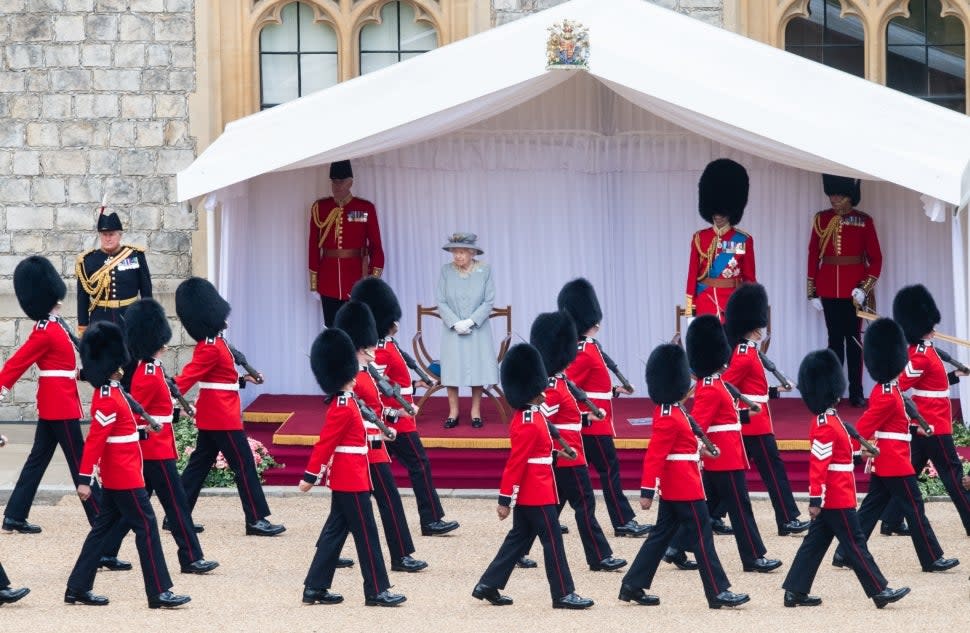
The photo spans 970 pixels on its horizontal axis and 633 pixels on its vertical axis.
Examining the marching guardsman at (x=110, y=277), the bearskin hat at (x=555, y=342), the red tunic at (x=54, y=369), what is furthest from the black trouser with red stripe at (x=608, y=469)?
the marching guardsman at (x=110, y=277)

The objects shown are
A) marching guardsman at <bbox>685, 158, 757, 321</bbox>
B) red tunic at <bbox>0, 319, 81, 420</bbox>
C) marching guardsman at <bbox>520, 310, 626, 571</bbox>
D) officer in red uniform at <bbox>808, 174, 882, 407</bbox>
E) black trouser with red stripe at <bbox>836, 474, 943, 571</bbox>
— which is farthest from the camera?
officer in red uniform at <bbox>808, 174, 882, 407</bbox>

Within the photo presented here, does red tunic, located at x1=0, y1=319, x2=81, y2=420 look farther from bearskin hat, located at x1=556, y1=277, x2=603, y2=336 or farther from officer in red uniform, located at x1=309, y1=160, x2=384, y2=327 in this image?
officer in red uniform, located at x1=309, y1=160, x2=384, y2=327

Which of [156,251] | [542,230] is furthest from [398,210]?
[156,251]

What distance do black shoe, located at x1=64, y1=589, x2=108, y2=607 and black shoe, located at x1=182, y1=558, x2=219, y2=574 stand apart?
711 millimetres

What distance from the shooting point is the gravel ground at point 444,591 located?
755 cm

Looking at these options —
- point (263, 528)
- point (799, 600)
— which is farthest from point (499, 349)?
point (799, 600)

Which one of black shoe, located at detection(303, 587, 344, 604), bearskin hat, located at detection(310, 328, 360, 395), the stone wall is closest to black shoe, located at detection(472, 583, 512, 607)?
black shoe, located at detection(303, 587, 344, 604)

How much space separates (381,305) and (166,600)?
2.24m

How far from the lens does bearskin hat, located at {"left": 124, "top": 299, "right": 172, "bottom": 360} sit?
8454mm

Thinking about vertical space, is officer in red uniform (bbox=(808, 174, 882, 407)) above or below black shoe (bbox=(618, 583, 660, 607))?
above

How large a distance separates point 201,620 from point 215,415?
1.80 meters

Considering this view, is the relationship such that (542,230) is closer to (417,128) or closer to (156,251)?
(417,128)

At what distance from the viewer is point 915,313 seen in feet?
30.0

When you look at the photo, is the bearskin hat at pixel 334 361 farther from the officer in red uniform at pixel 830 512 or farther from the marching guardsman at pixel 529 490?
the officer in red uniform at pixel 830 512
